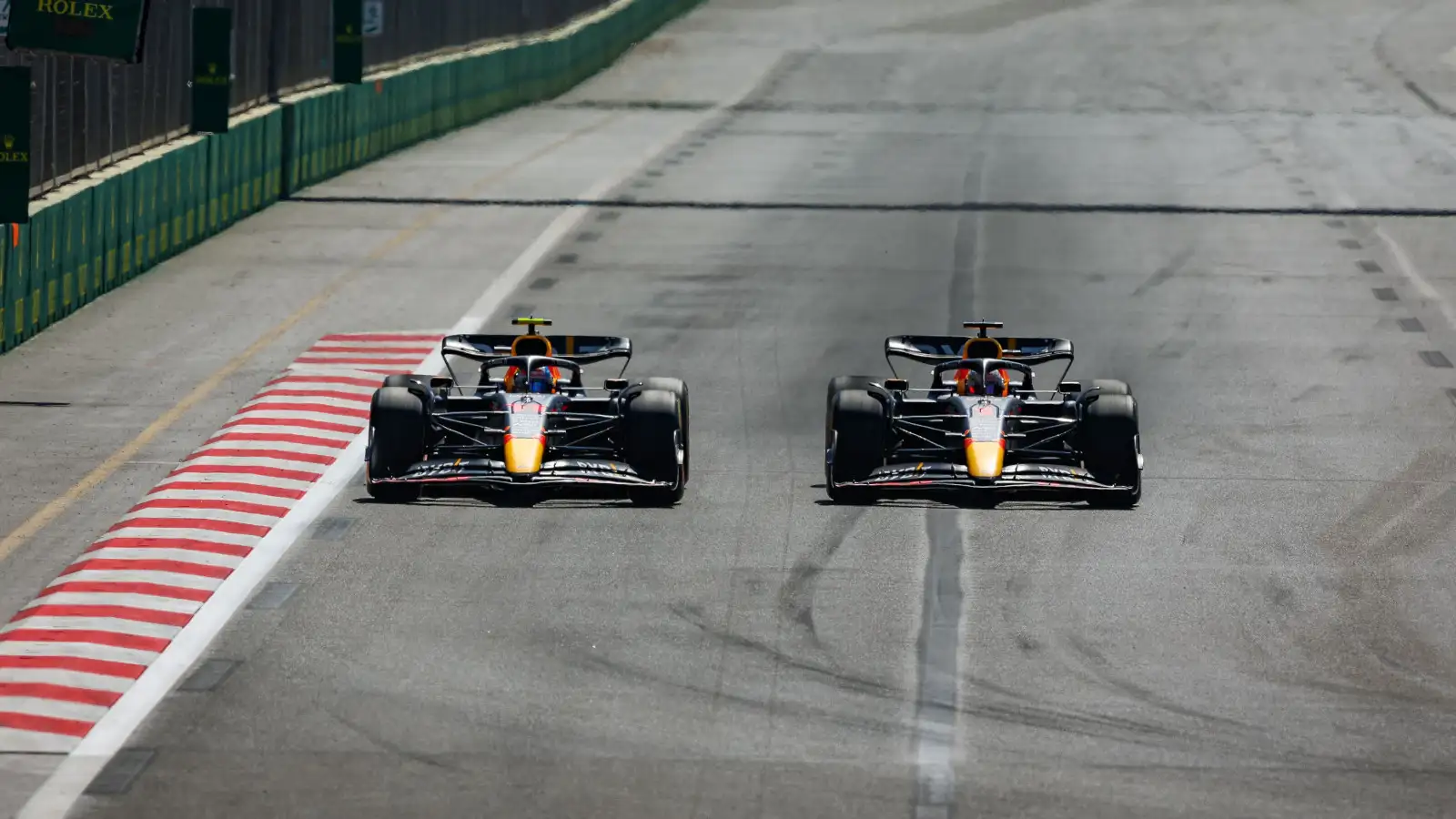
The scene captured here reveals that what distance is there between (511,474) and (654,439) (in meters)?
1.12

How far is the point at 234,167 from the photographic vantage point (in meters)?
34.6

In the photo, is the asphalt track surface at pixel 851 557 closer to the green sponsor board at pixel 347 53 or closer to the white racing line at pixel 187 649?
the white racing line at pixel 187 649

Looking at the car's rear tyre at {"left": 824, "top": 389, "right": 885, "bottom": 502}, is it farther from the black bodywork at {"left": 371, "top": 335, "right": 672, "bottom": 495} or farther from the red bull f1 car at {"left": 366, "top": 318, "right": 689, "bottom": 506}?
the black bodywork at {"left": 371, "top": 335, "right": 672, "bottom": 495}

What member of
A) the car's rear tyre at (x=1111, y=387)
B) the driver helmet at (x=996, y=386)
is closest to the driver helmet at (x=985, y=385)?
the driver helmet at (x=996, y=386)

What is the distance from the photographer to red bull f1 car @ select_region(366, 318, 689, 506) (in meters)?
18.0

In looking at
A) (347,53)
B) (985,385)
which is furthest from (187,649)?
(347,53)

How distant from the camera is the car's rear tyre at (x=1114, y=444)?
18219 millimetres

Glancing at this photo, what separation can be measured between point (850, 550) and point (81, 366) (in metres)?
10.2

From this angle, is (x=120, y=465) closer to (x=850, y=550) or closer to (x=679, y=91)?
(x=850, y=550)

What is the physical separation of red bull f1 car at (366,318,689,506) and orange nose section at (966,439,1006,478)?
2147 mm

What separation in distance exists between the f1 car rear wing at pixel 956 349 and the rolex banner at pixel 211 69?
1627 centimetres

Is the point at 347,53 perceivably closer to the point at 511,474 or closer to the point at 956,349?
the point at 956,349

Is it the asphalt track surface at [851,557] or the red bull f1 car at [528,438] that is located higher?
the red bull f1 car at [528,438]

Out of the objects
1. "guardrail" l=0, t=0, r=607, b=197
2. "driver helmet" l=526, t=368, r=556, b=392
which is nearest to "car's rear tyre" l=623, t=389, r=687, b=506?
"driver helmet" l=526, t=368, r=556, b=392
